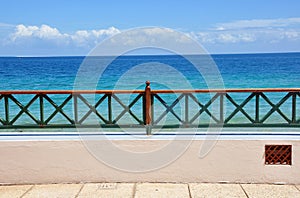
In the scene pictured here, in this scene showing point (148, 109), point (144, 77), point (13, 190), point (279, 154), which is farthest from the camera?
point (144, 77)

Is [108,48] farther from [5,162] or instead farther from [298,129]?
[298,129]

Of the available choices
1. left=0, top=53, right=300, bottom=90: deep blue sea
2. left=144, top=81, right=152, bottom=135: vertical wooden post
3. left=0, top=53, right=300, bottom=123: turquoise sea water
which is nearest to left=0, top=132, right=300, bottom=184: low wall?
left=144, top=81, right=152, bottom=135: vertical wooden post

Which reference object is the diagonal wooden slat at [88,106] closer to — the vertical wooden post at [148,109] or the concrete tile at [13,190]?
the vertical wooden post at [148,109]

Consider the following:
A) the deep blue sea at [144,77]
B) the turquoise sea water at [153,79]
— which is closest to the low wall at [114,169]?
the turquoise sea water at [153,79]

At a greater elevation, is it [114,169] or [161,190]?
[114,169]

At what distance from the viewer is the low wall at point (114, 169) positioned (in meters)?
4.89

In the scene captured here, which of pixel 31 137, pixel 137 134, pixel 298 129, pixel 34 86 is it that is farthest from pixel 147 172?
pixel 34 86

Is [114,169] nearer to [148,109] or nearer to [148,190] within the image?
[148,190]

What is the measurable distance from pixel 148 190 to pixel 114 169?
0.59m

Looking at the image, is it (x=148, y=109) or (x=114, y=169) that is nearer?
(x=114, y=169)

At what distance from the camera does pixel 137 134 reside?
517 cm

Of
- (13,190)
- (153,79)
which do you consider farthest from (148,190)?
(153,79)

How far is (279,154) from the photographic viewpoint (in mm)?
4875

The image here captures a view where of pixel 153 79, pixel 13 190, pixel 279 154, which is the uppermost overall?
pixel 279 154
